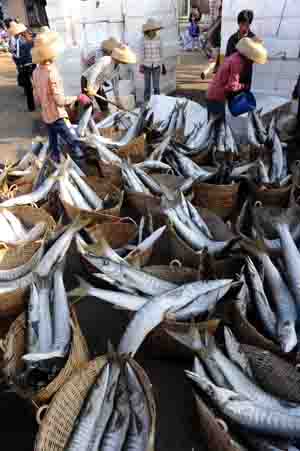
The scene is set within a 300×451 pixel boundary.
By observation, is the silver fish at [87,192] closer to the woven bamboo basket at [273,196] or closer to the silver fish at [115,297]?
the silver fish at [115,297]

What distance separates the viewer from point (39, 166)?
14.2 feet

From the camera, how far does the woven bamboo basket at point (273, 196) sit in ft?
11.6

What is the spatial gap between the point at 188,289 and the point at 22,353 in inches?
47.8

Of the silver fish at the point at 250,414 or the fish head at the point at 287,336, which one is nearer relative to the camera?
the silver fish at the point at 250,414

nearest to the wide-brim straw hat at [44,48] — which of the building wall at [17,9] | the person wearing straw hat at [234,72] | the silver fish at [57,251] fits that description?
the silver fish at [57,251]

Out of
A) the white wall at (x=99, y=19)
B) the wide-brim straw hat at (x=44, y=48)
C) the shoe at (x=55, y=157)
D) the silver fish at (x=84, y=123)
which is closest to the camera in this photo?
the wide-brim straw hat at (x=44, y=48)

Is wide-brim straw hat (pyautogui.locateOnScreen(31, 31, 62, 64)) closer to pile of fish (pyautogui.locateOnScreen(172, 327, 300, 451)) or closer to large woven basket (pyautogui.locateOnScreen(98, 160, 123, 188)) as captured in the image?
large woven basket (pyautogui.locateOnScreen(98, 160, 123, 188))

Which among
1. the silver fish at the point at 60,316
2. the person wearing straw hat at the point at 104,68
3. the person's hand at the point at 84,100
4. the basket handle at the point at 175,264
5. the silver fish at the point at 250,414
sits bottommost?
the silver fish at the point at 250,414

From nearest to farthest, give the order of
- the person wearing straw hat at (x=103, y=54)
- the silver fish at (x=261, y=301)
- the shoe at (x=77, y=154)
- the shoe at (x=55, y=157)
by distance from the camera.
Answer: the silver fish at (x=261, y=301) < the shoe at (x=77, y=154) < the shoe at (x=55, y=157) < the person wearing straw hat at (x=103, y=54)

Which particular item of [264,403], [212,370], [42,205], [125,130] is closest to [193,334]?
[212,370]

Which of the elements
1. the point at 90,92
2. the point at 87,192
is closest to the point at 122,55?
the point at 90,92

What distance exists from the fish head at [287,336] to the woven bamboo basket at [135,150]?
299 cm

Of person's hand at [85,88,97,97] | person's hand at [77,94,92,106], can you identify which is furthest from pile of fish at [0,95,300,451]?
person's hand at [85,88,97,97]

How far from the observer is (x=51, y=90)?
4117mm
